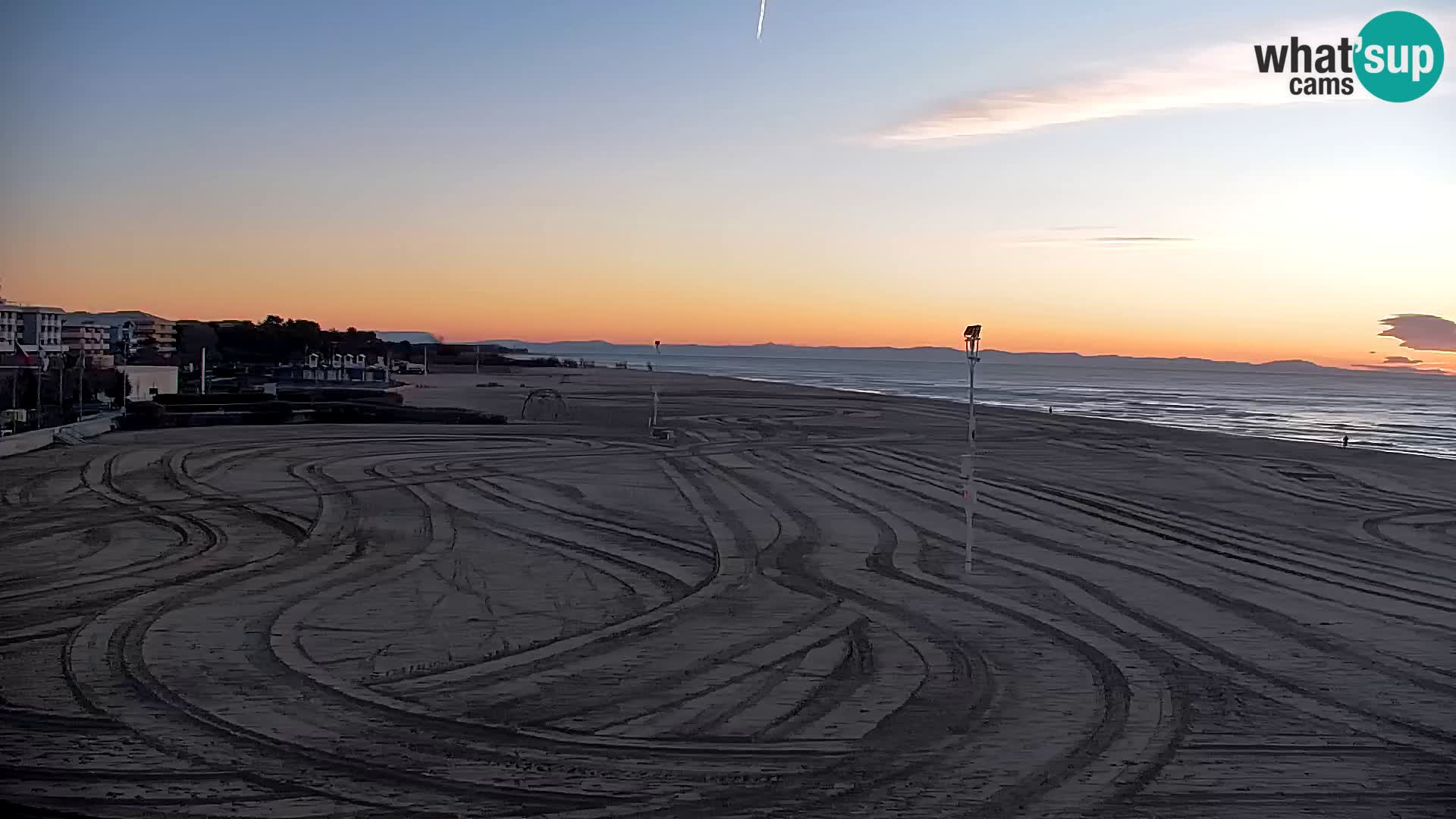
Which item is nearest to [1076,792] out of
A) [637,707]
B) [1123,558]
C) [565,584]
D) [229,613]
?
[637,707]

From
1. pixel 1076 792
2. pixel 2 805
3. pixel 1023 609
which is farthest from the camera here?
pixel 1023 609

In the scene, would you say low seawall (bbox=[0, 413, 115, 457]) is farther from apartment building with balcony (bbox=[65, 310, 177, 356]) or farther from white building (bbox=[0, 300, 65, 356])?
apartment building with balcony (bbox=[65, 310, 177, 356])

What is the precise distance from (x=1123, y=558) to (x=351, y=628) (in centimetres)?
1012

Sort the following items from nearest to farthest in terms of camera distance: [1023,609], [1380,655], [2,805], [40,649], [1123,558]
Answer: [2,805] < [40,649] < [1380,655] < [1023,609] < [1123,558]

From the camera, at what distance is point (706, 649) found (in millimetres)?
9883

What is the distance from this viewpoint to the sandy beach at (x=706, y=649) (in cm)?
679

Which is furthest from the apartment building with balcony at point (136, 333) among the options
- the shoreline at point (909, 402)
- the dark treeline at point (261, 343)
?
the shoreline at point (909, 402)

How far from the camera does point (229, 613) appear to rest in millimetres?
10742

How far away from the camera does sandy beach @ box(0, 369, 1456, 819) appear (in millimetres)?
6789

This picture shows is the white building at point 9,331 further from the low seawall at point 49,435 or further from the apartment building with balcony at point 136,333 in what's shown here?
the apartment building with balcony at point 136,333

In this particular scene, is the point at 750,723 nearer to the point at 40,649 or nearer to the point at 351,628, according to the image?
the point at 351,628

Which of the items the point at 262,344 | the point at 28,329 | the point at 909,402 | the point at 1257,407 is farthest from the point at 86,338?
the point at 1257,407

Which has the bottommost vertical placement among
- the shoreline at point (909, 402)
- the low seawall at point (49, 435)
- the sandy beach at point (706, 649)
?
the sandy beach at point (706, 649)

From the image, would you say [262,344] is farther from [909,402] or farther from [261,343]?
[909,402]
